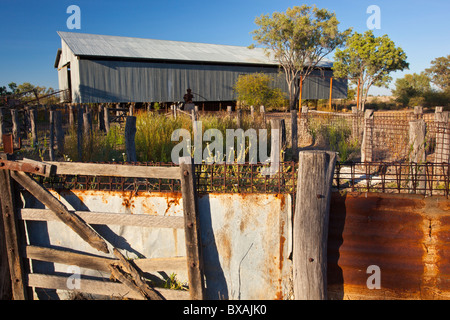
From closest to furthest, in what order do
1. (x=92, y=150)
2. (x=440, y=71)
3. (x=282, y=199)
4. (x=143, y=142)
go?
(x=282, y=199) → (x=92, y=150) → (x=143, y=142) → (x=440, y=71)

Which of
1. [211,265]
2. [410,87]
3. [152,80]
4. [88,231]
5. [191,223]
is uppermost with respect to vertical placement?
[410,87]

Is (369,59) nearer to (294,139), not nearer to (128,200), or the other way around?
(294,139)

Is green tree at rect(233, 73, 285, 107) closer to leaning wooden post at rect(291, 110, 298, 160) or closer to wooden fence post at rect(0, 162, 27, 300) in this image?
leaning wooden post at rect(291, 110, 298, 160)

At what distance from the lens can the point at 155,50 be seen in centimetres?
2658

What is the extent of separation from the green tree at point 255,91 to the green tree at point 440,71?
31.3 m

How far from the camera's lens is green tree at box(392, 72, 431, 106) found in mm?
36969

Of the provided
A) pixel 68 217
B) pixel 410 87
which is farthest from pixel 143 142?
pixel 410 87

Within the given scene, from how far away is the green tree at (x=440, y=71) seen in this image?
46344 mm

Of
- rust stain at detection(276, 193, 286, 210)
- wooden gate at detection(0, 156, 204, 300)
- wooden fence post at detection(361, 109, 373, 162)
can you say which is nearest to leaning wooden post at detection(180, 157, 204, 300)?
wooden gate at detection(0, 156, 204, 300)

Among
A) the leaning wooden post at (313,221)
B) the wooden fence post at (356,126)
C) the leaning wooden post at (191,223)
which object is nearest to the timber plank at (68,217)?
the leaning wooden post at (191,223)

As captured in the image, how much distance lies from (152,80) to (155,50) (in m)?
2.92

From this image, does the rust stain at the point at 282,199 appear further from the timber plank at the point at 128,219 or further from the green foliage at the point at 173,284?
the green foliage at the point at 173,284
